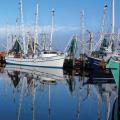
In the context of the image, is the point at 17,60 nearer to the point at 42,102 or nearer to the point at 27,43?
the point at 27,43

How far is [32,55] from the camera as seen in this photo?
78.8 metres

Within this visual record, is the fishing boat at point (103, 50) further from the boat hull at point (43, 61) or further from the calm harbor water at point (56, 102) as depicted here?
the calm harbor water at point (56, 102)

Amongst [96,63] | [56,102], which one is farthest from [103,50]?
[56,102]

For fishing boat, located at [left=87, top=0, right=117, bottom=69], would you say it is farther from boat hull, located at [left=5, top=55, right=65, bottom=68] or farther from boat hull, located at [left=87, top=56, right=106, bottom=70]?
boat hull, located at [left=5, top=55, right=65, bottom=68]

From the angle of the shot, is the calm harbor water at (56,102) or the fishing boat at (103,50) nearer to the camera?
the calm harbor water at (56,102)

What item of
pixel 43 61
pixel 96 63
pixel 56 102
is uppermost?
pixel 96 63

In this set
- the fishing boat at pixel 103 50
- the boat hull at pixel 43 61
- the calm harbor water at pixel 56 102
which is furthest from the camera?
the boat hull at pixel 43 61

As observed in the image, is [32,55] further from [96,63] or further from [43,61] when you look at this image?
[96,63]

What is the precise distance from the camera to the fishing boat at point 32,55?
7238 cm

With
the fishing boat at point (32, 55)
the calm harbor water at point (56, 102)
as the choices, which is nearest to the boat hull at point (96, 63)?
the fishing boat at point (32, 55)

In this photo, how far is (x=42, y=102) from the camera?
2858 cm

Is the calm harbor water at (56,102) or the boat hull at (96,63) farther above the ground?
the boat hull at (96,63)

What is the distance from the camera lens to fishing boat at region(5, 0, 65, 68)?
72.4 m

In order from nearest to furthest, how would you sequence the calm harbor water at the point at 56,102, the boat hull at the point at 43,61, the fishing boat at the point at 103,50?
1. the calm harbor water at the point at 56,102
2. the fishing boat at the point at 103,50
3. the boat hull at the point at 43,61
